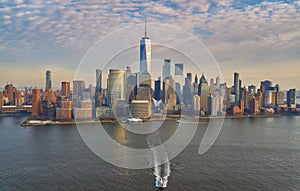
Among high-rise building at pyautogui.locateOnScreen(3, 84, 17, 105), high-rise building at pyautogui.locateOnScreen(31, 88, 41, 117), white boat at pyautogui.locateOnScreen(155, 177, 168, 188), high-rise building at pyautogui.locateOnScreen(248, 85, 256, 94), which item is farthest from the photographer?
high-rise building at pyautogui.locateOnScreen(248, 85, 256, 94)

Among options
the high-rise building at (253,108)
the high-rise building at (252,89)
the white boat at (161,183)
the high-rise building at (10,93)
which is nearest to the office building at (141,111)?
the high-rise building at (253,108)

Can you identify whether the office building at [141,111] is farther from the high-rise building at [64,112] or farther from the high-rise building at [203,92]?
the high-rise building at [203,92]

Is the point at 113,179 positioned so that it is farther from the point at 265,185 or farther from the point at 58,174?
the point at 265,185

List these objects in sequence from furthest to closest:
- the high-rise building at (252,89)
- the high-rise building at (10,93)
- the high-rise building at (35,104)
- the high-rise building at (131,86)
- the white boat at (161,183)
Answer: the high-rise building at (252,89) → the high-rise building at (10,93) → the high-rise building at (131,86) → the high-rise building at (35,104) → the white boat at (161,183)

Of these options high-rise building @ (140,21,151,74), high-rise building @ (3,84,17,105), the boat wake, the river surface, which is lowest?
the river surface

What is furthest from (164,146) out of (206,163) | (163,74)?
(163,74)

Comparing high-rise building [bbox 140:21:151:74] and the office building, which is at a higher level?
high-rise building [bbox 140:21:151:74]

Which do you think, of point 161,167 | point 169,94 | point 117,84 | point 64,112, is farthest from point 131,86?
point 161,167

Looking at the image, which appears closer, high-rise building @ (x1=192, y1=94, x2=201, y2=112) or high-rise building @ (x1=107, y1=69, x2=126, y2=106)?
high-rise building @ (x1=107, y1=69, x2=126, y2=106)

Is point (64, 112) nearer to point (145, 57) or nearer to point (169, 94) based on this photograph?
point (145, 57)

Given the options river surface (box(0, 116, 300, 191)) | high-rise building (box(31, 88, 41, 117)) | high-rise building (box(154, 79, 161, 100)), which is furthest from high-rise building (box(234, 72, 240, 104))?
river surface (box(0, 116, 300, 191))

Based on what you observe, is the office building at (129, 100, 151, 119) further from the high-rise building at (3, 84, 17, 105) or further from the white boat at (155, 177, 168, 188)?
the white boat at (155, 177, 168, 188)
